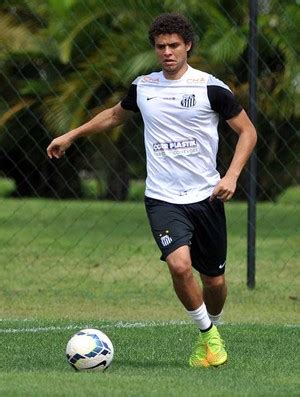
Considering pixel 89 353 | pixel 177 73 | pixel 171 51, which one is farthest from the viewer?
pixel 177 73

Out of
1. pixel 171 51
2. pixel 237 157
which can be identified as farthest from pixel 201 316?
pixel 171 51

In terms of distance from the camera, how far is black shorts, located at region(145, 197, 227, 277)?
7.88m

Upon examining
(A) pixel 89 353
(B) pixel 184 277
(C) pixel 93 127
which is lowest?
(B) pixel 184 277

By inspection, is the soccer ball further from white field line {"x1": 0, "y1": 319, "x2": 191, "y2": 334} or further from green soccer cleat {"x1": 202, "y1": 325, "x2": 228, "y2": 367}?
white field line {"x1": 0, "y1": 319, "x2": 191, "y2": 334}

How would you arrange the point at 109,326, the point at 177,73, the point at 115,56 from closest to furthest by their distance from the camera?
the point at 177,73, the point at 109,326, the point at 115,56

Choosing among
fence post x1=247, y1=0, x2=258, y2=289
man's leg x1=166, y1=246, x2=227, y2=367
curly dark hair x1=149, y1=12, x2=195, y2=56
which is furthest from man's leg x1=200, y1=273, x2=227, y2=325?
fence post x1=247, y1=0, x2=258, y2=289

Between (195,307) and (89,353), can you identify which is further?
(195,307)

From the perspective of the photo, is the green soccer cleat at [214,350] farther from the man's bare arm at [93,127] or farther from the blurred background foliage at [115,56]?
the blurred background foliage at [115,56]

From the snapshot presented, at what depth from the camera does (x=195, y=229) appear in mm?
8109

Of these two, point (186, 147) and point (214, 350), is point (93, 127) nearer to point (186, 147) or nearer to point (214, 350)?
point (186, 147)

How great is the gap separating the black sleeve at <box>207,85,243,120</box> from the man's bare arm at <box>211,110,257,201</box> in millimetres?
43

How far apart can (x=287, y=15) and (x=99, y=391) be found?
10191 mm

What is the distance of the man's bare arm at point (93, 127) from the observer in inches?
329

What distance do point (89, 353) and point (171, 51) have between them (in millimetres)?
1904
